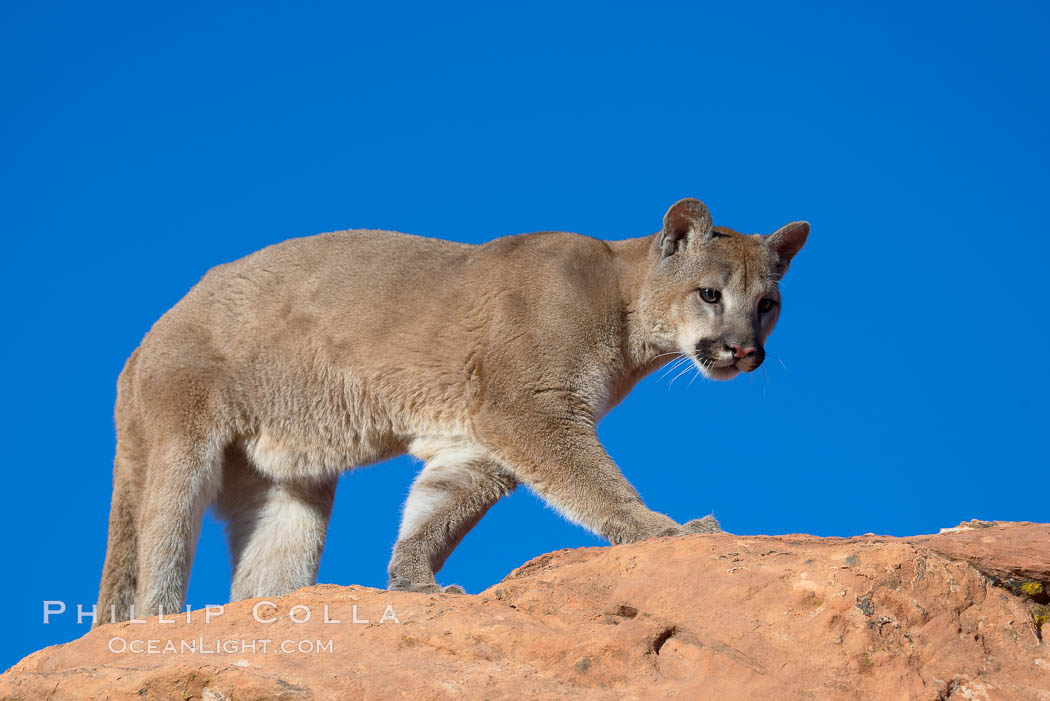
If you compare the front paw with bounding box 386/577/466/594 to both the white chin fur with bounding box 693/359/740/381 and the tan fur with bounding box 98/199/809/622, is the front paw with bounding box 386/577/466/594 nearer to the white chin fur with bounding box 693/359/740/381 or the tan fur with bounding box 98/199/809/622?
the tan fur with bounding box 98/199/809/622

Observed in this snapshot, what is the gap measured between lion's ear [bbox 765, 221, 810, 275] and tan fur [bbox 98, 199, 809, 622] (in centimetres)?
2

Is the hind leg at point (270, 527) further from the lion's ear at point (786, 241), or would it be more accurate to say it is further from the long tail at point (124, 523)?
the lion's ear at point (786, 241)

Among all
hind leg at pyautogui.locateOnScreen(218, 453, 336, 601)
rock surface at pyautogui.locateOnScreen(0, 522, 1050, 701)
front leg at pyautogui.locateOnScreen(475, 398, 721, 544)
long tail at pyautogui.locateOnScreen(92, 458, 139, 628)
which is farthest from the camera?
hind leg at pyautogui.locateOnScreen(218, 453, 336, 601)

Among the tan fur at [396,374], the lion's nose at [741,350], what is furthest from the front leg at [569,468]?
the lion's nose at [741,350]

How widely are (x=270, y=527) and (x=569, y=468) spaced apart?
2321 mm

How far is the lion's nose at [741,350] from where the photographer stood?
7.21 m

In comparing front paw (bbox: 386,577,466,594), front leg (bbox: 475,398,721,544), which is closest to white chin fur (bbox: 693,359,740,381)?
front leg (bbox: 475,398,721,544)

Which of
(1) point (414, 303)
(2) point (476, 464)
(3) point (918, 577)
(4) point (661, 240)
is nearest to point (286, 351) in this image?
(1) point (414, 303)

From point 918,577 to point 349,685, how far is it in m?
2.03

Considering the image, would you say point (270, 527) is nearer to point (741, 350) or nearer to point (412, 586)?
point (412, 586)

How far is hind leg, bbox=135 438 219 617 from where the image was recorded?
6.86 m

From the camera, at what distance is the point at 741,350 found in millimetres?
7215

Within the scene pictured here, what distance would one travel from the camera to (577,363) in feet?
23.2

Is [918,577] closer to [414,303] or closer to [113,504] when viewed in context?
[414,303]
